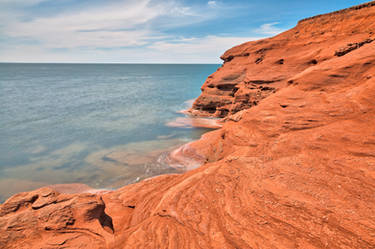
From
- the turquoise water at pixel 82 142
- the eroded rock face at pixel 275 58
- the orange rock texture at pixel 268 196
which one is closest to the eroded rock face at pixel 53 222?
the orange rock texture at pixel 268 196

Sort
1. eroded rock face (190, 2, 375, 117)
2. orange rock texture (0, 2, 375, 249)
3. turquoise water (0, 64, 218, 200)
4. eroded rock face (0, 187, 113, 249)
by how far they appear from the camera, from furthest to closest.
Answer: eroded rock face (190, 2, 375, 117)
turquoise water (0, 64, 218, 200)
eroded rock face (0, 187, 113, 249)
orange rock texture (0, 2, 375, 249)

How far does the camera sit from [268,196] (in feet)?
17.2

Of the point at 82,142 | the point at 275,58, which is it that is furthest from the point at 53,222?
the point at 275,58

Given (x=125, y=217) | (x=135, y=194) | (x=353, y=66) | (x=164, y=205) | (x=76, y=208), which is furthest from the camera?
(x=135, y=194)

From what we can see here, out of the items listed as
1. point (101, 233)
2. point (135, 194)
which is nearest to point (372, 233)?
point (101, 233)

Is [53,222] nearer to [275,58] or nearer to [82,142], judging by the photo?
[82,142]

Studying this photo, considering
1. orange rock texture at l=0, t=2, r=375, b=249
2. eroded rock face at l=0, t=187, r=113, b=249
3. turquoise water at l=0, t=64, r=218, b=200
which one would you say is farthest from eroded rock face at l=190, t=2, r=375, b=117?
eroded rock face at l=0, t=187, r=113, b=249

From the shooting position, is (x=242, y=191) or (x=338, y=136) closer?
(x=242, y=191)

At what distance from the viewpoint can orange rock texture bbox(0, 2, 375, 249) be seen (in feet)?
14.4

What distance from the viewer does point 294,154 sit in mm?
6383

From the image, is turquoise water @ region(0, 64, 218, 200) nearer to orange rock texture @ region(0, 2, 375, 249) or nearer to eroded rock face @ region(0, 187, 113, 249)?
orange rock texture @ region(0, 2, 375, 249)

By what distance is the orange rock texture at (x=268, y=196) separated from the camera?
4.38 meters

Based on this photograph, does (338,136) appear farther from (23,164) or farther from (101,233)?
(23,164)

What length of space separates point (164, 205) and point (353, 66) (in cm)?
895
